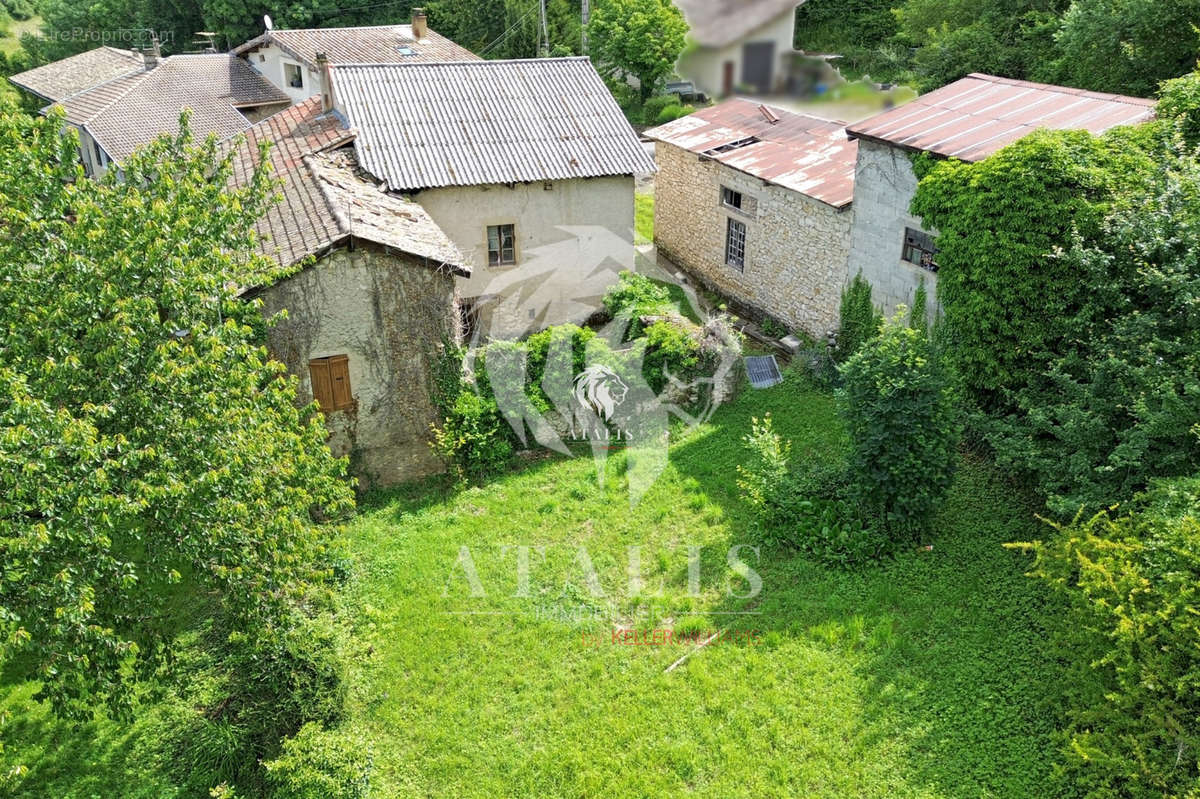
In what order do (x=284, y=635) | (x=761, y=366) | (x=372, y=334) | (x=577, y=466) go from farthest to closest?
(x=761, y=366) → (x=577, y=466) → (x=372, y=334) → (x=284, y=635)

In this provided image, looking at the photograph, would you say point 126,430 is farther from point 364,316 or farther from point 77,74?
point 77,74

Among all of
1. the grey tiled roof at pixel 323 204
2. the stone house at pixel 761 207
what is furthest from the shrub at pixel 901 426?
the grey tiled roof at pixel 323 204

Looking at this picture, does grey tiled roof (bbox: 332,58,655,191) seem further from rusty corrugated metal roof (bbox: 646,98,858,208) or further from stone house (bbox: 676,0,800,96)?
stone house (bbox: 676,0,800,96)

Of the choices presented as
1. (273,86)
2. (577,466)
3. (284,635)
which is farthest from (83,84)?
(284,635)

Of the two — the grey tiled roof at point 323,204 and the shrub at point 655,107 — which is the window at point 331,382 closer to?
the grey tiled roof at point 323,204

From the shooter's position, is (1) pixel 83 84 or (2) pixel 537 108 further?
(1) pixel 83 84

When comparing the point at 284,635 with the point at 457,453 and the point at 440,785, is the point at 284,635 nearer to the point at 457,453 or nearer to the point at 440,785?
the point at 440,785

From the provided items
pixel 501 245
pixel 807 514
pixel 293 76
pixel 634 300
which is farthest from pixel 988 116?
pixel 293 76
